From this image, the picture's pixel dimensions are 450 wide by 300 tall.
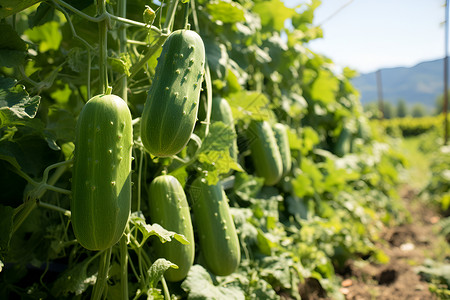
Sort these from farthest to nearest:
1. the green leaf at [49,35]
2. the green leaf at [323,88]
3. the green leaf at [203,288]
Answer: the green leaf at [323,88]
the green leaf at [49,35]
the green leaf at [203,288]

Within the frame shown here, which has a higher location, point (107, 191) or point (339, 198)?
point (107, 191)

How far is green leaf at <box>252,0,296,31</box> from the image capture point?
271 centimetres

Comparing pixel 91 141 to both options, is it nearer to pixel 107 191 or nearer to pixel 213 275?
pixel 107 191

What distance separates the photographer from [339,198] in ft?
12.7

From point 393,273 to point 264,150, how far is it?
74.3 inches

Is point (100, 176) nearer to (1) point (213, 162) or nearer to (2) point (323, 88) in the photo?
(1) point (213, 162)

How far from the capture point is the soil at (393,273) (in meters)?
2.93

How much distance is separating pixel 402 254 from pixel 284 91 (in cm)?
208

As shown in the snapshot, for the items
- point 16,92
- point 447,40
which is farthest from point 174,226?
point 447,40

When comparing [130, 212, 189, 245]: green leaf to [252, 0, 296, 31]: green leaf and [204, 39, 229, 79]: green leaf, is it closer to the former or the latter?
[204, 39, 229, 79]: green leaf

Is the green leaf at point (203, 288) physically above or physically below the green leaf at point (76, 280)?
below

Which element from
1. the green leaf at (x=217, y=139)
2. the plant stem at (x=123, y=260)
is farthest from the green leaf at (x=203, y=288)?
the green leaf at (x=217, y=139)

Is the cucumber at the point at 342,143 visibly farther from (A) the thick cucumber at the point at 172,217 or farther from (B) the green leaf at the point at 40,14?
(B) the green leaf at the point at 40,14

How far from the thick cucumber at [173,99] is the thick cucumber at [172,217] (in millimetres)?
367
